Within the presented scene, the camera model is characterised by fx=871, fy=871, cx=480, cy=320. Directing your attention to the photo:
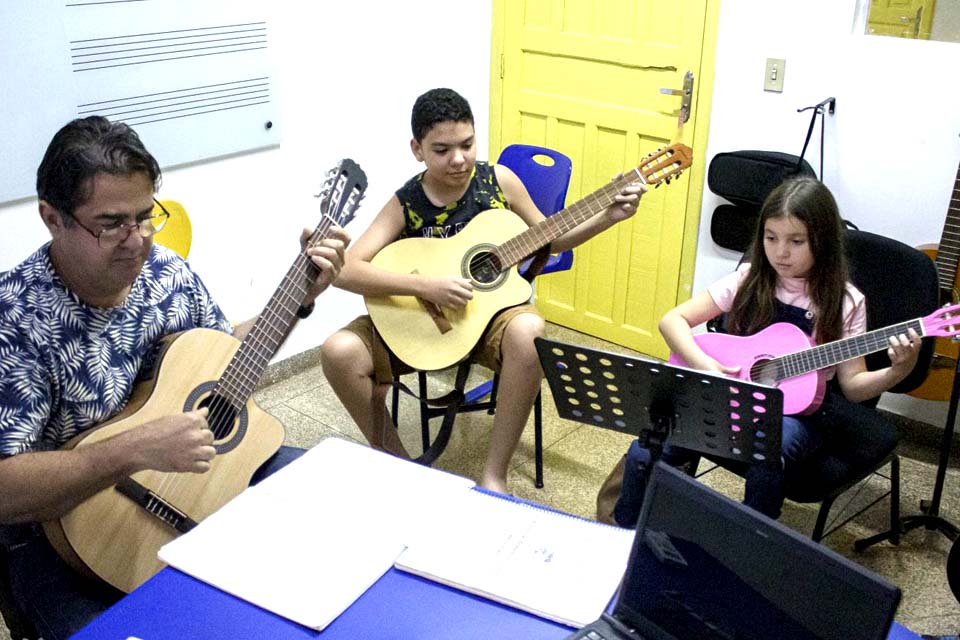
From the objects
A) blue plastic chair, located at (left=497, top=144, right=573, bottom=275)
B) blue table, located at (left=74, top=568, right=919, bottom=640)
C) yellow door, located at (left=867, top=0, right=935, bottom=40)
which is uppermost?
yellow door, located at (left=867, top=0, right=935, bottom=40)

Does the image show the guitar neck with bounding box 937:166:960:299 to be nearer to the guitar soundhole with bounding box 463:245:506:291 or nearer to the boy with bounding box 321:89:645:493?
the boy with bounding box 321:89:645:493

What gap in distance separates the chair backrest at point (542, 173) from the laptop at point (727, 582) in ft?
5.58

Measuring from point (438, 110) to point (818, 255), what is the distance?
108 centimetres

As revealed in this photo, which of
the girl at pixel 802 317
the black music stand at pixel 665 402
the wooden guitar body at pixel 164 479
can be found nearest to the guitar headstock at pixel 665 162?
the girl at pixel 802 317

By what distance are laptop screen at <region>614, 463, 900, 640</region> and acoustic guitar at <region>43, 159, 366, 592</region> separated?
841mm

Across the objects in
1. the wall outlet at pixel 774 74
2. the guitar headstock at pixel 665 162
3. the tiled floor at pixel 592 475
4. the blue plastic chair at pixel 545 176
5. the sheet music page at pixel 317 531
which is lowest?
the tiled floor at pixel 592 475

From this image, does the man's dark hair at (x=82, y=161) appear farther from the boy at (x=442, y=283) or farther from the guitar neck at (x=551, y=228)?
the guitar neck at (x=551, y=228)

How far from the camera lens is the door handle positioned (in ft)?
10.4

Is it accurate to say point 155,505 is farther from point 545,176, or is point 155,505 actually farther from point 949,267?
point 949,267

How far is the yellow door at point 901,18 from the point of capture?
105 inches

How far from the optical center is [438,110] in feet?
7.98

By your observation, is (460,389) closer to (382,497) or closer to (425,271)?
(425,271)

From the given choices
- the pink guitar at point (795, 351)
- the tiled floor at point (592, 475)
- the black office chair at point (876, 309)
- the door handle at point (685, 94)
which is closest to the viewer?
the pink guitar at point (795, 351)

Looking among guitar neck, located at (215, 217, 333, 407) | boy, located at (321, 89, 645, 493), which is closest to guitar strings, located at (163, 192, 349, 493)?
guitar neck, located at (215, 217, 333, 407)
